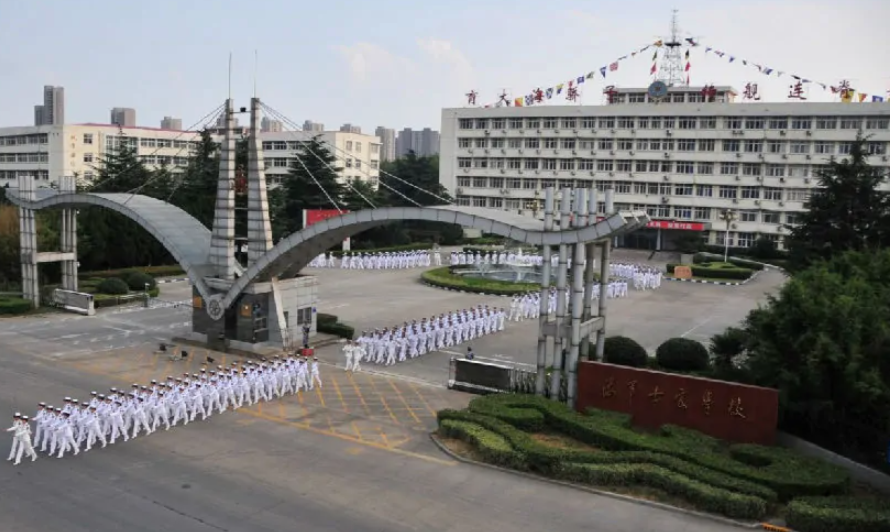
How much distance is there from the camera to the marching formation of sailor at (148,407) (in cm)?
1157

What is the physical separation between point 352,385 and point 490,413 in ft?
13.9

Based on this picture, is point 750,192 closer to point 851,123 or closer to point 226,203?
point 851,123

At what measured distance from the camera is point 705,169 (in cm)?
4888

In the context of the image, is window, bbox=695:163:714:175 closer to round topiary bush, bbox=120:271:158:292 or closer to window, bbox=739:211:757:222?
window, bbox=739:211:757:222

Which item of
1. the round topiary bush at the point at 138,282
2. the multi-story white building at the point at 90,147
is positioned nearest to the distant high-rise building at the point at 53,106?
the multi-story white building at the point at 90,147

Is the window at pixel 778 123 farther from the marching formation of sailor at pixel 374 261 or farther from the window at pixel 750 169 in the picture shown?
the marching formation of sailor at pixel 374 261

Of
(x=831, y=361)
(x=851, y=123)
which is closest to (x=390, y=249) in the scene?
(x=851, y=123)

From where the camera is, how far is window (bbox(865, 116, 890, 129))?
43656mm

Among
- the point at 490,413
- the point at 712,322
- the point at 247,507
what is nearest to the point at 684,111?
the point at 712,322

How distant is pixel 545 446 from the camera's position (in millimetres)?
11562

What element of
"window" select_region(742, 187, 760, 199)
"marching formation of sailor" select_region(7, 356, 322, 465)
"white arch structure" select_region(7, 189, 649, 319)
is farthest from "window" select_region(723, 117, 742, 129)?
"marching formation of sailor" select_region(7, 356, 322, 465)

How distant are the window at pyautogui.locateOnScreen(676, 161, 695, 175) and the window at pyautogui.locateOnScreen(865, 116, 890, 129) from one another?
9.98 m

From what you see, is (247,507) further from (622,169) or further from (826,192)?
(622,169)

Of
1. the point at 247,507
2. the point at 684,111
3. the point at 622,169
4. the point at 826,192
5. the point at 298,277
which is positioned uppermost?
the point at 684,111
